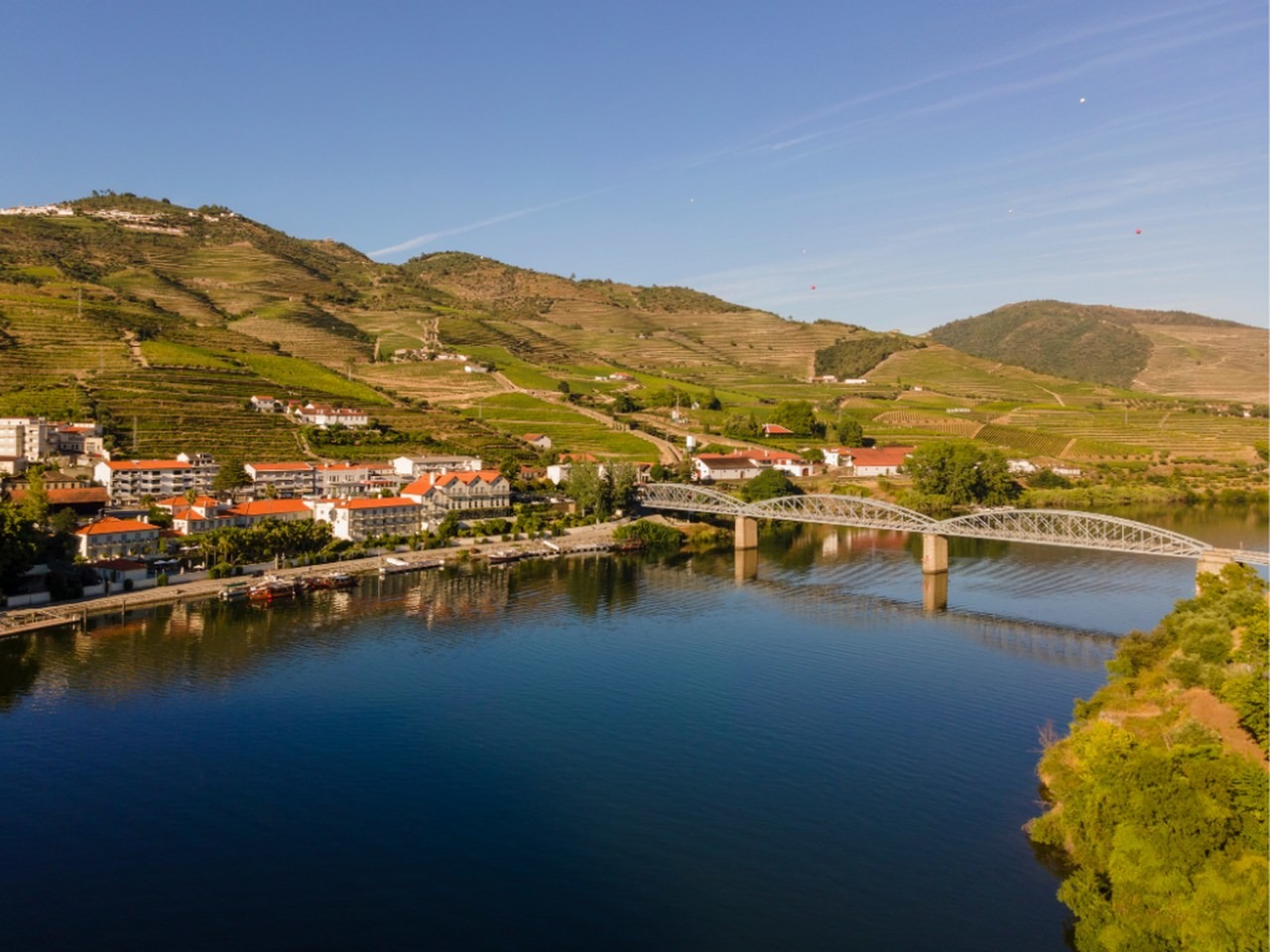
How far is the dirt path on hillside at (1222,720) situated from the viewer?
2277 centimetres

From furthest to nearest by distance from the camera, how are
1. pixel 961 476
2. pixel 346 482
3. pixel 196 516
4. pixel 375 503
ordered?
pixel 961 476 < pixel 346 482 < pixel 375 503 < pixel 196 516

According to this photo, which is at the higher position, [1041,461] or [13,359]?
[13,359]

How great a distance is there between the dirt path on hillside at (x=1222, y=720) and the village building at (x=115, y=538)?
53.5m

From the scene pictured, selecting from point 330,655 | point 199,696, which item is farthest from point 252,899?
point 330,655

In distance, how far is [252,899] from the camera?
2084 cm

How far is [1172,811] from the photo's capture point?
1911cm

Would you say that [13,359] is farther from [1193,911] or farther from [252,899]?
[1193,911]

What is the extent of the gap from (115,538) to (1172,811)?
54.9 meters

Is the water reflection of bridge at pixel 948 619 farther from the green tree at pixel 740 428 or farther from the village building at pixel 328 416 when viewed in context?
the green tree at pixel 740 428

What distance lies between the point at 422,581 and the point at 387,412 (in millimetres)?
47363

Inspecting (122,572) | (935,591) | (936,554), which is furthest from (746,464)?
(122,572)

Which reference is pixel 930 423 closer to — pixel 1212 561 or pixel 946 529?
pixel 946 529

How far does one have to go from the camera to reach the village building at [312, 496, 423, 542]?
A: 6419 cm

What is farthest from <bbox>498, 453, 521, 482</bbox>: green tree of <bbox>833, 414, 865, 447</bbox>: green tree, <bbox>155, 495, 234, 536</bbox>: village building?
<bbox>833, 414, 865, 447</bbox>: green tree
